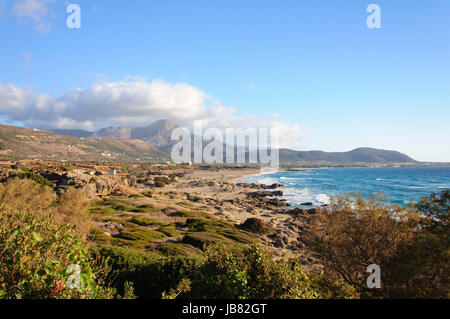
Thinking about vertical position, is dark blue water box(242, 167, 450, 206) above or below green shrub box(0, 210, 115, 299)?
below

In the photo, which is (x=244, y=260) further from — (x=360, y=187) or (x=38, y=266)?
(x=360, y=187)

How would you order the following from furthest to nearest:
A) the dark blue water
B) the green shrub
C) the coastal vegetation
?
the dark blue water < the coastal vegetation < the green shrub

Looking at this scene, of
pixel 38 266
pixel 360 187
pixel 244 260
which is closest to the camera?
pixel 38 266

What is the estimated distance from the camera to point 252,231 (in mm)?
29234

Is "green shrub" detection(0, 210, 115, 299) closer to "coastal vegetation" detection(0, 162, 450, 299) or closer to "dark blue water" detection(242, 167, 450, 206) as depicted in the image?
"coastal vegetation" detection(0, 162, 450, 299)

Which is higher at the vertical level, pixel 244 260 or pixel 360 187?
pixel 244 260

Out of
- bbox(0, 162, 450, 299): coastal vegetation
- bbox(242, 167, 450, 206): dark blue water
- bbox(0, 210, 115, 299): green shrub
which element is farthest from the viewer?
bbox(242, 167, 450, 206): dark blue water
